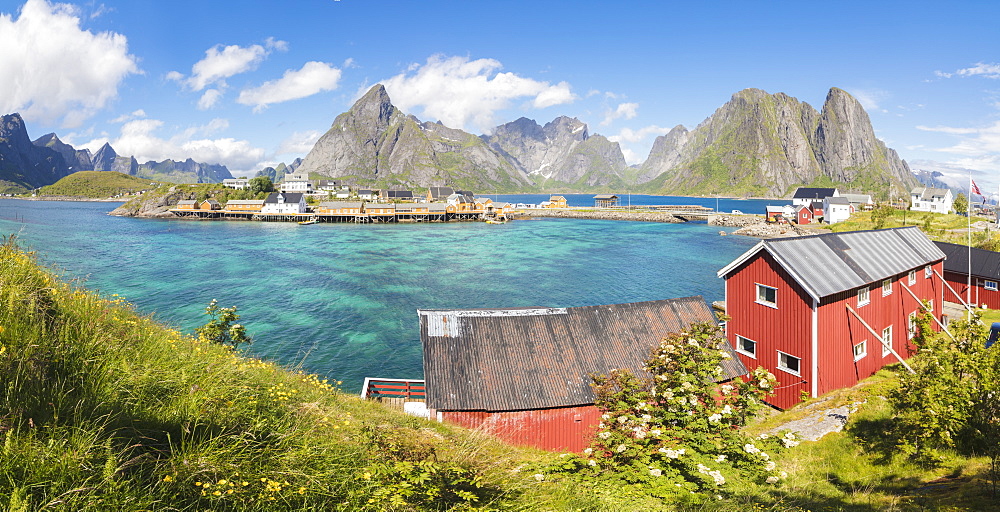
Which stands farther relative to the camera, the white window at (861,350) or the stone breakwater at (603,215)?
the stone breakwater at (603,215)

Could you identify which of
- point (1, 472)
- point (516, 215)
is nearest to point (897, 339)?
point (1, 472)

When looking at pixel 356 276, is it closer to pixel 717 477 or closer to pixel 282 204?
pixel 717 477

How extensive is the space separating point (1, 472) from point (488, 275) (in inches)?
1846

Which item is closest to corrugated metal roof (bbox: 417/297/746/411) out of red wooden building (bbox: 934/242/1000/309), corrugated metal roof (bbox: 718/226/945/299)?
corrugated metal roof (bbox: 718/226/945/299)

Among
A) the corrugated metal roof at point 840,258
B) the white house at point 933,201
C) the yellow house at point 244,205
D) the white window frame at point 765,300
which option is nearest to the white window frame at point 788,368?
the white window frame at point 765,300

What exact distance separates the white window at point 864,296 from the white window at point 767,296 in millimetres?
3572

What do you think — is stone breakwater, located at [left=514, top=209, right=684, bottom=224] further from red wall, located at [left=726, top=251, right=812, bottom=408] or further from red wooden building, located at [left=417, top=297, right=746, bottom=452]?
red wooden building, located at [left=417, top=297, right=746, bottom=452]

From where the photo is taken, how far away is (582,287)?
44750mm

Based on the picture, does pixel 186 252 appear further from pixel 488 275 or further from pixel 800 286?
pixel 800 286

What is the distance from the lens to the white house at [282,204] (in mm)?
126625

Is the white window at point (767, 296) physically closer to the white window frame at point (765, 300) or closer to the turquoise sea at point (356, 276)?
the white window frame at point (765, 300)

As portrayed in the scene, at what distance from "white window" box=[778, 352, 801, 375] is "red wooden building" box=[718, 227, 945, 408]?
3 centimetres

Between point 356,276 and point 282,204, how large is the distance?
300 feet

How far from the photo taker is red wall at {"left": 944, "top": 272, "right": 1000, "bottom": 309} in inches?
1144
